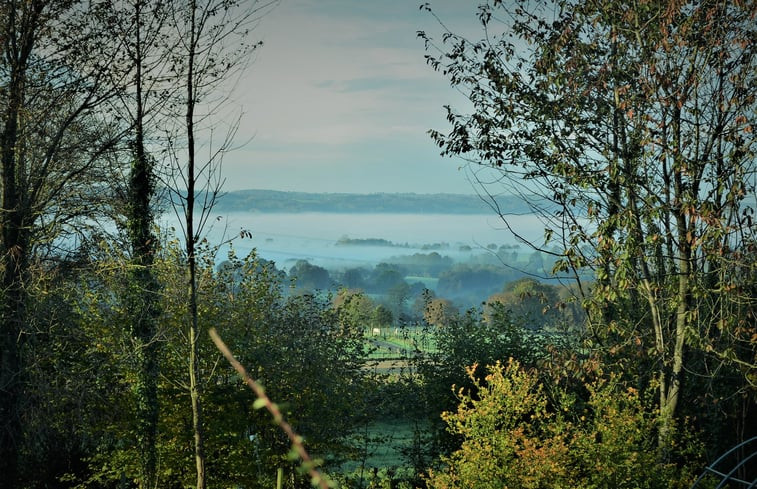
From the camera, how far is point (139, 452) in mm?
13008

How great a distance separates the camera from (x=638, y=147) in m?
10.5

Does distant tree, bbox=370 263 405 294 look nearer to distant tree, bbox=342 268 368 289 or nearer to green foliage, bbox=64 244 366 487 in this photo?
distant tree, bbox=342 268 368 289

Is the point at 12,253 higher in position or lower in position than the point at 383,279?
lower

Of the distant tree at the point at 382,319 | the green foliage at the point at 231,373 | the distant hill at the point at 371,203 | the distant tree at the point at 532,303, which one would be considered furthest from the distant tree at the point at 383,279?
the green foliage at the point at 231,373

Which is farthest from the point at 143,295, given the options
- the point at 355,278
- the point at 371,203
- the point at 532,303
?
the point at 371,203

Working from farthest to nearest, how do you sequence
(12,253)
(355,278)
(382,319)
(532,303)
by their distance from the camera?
(355,278) → (532,303) → (382,319) → (12,253)

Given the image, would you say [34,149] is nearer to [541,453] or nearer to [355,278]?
[541,453]

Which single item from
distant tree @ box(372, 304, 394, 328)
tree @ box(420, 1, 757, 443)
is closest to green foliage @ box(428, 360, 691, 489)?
tree @ box(420, 1, 757, 443)

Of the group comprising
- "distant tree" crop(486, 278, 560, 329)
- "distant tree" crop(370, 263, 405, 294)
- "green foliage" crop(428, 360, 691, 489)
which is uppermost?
"distant tree" crop(370, 263, 405, 294)

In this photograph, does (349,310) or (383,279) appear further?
(383,279)

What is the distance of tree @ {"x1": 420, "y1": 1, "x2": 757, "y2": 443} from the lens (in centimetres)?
931

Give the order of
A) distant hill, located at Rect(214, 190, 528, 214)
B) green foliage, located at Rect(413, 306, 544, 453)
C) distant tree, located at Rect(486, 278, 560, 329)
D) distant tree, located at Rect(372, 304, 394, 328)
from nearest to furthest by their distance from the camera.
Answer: green foliage, located at Rect(413, 306, 544, 453), distant tree, located at Rect(486, 278, 560, 329), distant tree, located at Rect(372, 304, 394, 328), distant hill, located at Rect(214, 190, 528, 214)

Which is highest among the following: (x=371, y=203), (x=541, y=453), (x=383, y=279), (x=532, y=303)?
(x=371, y=203)

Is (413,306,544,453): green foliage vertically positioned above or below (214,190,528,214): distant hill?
below
